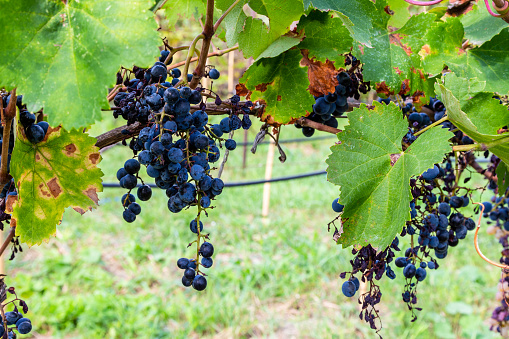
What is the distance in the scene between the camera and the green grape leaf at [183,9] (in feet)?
3.34

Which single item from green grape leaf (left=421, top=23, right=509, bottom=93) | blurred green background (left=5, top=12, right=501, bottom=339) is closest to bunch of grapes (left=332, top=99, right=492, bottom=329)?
green grape leaf (left=421, top=23, right=509, bottom=93)

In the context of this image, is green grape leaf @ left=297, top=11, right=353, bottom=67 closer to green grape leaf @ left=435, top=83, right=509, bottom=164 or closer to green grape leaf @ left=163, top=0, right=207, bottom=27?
green grape leaf @ left=435, top=83, right=509, bottom=164

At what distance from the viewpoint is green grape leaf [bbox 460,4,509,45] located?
0.87 metres

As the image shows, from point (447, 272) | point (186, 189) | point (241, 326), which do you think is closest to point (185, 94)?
point (186, 189)

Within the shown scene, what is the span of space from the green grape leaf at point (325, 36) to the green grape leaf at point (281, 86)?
0.13ft

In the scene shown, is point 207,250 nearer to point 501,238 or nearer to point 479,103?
point 479,103

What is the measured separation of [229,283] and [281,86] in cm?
258

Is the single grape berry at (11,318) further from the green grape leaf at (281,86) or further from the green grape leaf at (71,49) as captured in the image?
the green grape leaf at (281,86)

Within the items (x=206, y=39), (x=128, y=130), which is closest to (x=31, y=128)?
(x=128, y=130)

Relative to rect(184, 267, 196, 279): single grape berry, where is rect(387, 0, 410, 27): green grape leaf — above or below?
above

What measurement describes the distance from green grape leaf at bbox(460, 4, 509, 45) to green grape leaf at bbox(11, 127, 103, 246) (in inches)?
31.1

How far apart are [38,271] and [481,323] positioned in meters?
3.26

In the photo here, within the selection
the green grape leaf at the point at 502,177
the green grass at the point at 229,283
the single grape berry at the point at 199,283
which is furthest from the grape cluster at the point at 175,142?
the green grass at the point at 229,283

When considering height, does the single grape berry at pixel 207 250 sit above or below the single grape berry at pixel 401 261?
above
